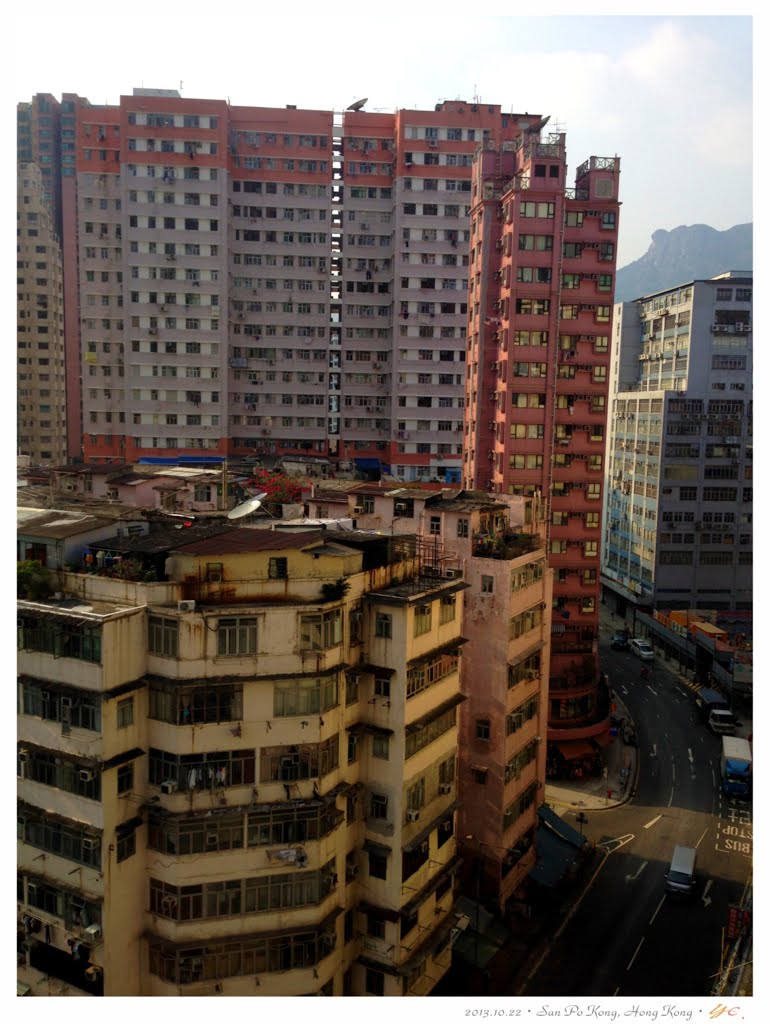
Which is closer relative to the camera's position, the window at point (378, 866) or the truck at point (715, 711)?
the window at point (378, 866)

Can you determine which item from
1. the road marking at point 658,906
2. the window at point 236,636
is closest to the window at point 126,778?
the window at point 236,636

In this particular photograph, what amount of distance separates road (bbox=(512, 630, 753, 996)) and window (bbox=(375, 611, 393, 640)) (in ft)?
30.3

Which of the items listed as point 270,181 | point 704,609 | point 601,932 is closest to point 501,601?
point 601,932

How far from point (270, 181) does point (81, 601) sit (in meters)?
42.3

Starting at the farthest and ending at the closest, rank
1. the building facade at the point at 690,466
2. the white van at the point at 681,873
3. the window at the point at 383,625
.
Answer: the building facade at the point at 690,466 < the white van at the point at 681,873 < the window at the point at 383,625

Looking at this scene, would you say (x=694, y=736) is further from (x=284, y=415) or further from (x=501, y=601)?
(x=284, y=415)

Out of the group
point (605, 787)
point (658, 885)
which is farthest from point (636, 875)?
point (605, 787)

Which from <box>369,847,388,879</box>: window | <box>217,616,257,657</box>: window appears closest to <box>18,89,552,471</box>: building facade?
<box>369,847,388,879</box>: window

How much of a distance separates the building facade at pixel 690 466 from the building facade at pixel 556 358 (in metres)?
12.6

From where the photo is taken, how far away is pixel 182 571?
13.6 m

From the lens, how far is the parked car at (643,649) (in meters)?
44.0

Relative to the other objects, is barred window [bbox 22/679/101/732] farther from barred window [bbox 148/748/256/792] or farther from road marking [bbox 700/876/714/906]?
road marking [bbox 700/876/714/906]

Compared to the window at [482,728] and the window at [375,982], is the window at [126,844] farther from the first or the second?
the window at [482,728]

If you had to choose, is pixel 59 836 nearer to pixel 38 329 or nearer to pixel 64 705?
pixel 64 705
